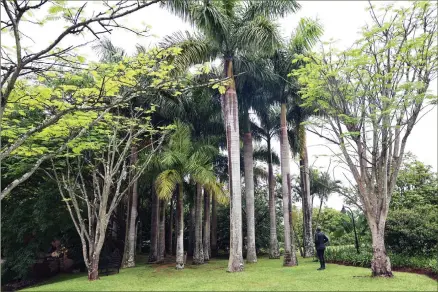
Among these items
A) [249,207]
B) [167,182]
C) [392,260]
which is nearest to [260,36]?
[167,182]

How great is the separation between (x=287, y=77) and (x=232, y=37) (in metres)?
4.04

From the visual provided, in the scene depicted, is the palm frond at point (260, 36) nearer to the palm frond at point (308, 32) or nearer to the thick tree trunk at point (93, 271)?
the palm frond at point (308, 32)

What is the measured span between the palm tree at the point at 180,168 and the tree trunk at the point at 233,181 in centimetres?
108

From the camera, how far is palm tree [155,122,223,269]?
14341 mm

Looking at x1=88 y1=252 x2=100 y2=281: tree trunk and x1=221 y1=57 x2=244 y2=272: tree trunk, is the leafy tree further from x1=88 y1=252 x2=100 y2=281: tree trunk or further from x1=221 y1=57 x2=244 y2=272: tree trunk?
x1=88 y1=252 x2=100 y2=281: tree trunk

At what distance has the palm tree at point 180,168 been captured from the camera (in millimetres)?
14341

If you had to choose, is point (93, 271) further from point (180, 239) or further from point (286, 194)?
point (286, 194)

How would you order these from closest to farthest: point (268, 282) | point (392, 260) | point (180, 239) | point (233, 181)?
point (268, 282) → point (233, 181) → point (392, 260) → point (180, 239)

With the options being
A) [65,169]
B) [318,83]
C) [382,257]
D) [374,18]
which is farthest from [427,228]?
[65,169]

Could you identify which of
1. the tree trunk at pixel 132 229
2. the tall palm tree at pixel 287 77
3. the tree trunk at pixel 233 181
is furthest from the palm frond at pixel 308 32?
the tree trunk at pixel 132 229

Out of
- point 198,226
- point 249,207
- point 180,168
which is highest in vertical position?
point 180,168

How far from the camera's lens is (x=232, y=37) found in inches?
559

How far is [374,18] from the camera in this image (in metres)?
11.2

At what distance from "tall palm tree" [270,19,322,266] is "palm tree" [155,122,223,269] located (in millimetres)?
3660
